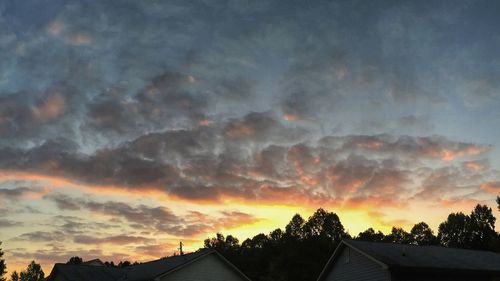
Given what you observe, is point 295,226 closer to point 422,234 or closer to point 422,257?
point 422,234

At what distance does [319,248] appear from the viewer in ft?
321

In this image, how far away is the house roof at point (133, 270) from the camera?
133 ft

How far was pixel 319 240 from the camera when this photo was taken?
333 feet

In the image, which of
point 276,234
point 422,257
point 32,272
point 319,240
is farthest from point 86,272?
point 32,272

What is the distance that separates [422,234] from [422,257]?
93.9 metres

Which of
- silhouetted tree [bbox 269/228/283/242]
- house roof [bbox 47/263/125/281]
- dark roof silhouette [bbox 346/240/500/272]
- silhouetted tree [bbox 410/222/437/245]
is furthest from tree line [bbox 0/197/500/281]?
dark roof silhouette [bbox 346/240/500/272]

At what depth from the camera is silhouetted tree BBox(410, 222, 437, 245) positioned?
119 meters

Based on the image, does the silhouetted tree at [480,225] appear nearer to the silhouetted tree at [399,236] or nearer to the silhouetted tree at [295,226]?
the silhouetted tree at [399,236]

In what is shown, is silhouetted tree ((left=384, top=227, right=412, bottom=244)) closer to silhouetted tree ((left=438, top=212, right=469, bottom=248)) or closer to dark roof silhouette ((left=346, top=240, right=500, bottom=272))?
silhouetted tree ((left=438, top=212, right=469, bottom=248))

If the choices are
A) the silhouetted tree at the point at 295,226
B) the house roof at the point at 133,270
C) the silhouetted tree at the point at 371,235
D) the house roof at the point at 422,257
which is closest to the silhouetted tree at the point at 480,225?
the silhouetted tree at the point at 371,235

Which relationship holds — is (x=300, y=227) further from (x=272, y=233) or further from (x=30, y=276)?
(x=30, y=276)

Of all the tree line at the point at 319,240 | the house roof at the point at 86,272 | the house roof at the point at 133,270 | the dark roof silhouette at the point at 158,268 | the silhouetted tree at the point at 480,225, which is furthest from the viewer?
the silhouetted tree at the point at 480,225

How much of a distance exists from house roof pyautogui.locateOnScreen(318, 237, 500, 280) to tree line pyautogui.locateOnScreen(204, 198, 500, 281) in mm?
51308

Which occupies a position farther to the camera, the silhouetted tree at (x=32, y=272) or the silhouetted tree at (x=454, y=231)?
the silhouetted tree at (x=32, y=272)
